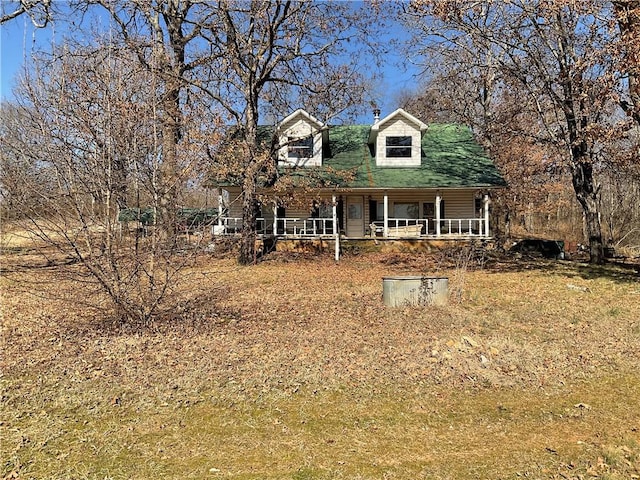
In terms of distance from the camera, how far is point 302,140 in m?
19.6

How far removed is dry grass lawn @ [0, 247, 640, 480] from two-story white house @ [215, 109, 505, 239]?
1040 cm

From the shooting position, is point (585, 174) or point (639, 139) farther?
point (585, 174)

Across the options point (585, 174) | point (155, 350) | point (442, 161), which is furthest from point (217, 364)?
point (442, 161)

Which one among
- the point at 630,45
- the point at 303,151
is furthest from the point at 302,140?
the point at 630,45

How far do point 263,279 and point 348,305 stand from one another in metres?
4.18

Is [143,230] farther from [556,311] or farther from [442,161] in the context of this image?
[442,161]

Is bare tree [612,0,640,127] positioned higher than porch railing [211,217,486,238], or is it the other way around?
bare tree [612,0,640,127]

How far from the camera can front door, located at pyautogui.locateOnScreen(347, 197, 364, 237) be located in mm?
21297

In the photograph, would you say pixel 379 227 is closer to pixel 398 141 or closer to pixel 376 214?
pixel 376 214

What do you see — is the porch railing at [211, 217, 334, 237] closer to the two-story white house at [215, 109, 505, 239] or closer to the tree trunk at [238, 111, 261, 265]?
the two-story white house at [215, 109, 505, 239]

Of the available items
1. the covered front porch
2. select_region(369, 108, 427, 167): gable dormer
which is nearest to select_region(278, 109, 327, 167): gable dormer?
the covered front porch

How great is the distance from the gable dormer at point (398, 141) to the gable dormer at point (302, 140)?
8.68 ft

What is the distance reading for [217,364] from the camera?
5.69 meters

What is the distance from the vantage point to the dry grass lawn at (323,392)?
360 centimetres
